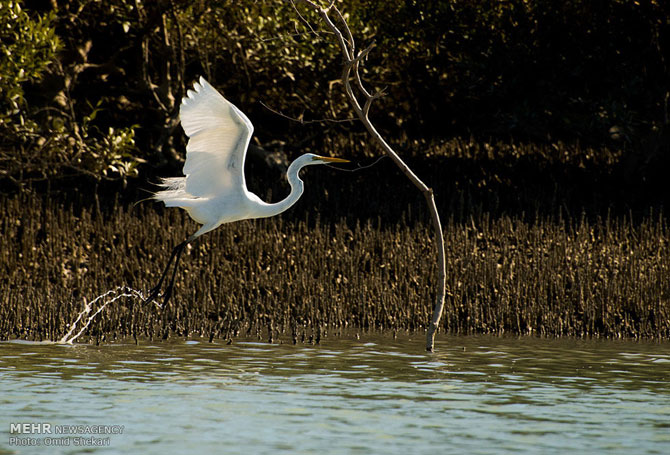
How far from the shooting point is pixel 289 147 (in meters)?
18.2

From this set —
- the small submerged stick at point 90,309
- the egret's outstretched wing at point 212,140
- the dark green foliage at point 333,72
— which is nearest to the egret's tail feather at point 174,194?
the egret's outstretched wing at point 212,140

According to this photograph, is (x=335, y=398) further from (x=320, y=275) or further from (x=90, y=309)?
(x=320, y=275)

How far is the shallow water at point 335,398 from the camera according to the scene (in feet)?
19.0

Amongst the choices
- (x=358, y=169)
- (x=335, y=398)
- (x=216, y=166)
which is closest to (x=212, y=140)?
(x=216, y=166)

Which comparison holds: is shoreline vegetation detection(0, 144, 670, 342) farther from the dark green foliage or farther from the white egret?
the dark green foliage

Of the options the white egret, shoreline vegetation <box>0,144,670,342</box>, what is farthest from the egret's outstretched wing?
shoreline vegetation <box>0,144,670,342</box>

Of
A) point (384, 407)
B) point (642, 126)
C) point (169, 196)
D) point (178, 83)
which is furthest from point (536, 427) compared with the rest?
point (642, 126)

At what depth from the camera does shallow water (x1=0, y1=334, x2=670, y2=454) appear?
580 centimetres

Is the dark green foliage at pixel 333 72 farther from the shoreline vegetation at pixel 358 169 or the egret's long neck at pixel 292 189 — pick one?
the egret's long neck at pixel 292 189

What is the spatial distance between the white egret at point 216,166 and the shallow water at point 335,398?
3.80ft

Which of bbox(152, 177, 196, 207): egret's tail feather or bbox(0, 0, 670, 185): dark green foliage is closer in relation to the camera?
bbox(152, 177, 196, 207): egret's tail feather

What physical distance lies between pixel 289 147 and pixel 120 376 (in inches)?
427

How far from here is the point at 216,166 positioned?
9398 mm

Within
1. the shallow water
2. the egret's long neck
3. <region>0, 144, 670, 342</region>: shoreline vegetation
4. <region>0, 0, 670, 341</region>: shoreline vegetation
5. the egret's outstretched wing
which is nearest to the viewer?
the shallow water
